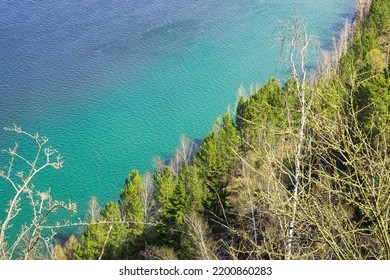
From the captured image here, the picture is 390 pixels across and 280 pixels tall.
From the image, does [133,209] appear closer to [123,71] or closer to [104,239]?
[104,239]

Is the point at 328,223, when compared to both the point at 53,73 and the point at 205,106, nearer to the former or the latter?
the point at 205,106

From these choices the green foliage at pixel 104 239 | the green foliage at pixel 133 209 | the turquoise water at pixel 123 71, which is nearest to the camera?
the green foliage at pixel 104 239

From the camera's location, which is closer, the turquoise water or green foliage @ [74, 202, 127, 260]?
green foliage @ [74, 202, 127, 260]

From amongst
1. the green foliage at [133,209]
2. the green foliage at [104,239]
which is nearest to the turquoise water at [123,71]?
the green foliage at [133,209]

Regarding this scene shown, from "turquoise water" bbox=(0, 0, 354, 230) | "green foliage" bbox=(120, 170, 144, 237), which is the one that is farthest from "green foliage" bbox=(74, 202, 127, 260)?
"turquoise water" bbox=(0, 0, 354, 230)

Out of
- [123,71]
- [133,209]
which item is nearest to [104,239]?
Answer: [133,209]

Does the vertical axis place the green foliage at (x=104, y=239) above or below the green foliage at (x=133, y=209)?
below

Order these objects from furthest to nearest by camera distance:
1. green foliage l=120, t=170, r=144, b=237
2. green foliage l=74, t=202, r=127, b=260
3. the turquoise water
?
the turquoise water
green foliage l=120, t=170, r=144, b=237
green foliage l=74, t=202, r=127, b=260

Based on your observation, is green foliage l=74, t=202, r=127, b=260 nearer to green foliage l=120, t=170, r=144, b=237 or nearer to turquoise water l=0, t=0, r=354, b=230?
green foliage l=120, t=170, r=144, b=237

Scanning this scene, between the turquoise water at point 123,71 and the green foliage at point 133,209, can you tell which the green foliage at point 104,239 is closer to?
the green foliage at point 133,209
